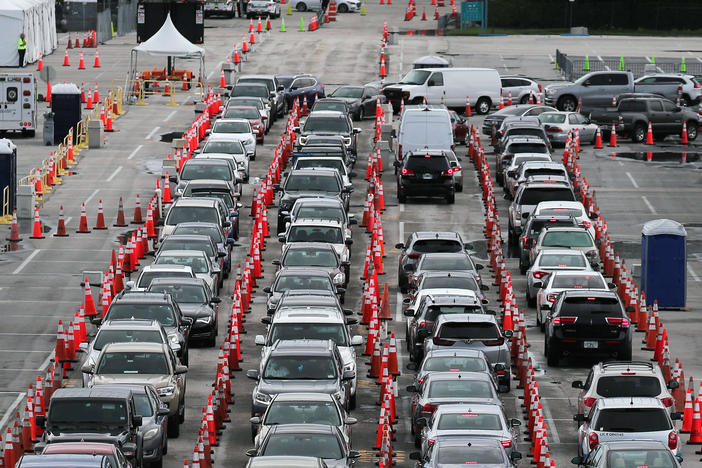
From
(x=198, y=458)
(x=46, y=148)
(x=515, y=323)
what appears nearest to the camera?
(x=198, y=458)

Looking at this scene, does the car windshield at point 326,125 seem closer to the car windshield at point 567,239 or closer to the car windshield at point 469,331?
the car windshield at point 567,239

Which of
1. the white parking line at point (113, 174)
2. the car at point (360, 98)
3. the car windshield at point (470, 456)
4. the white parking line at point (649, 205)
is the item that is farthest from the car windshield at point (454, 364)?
the car at point (360, 98)

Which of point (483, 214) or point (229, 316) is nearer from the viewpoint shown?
point (229, 316)

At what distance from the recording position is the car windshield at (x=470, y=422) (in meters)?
23.8

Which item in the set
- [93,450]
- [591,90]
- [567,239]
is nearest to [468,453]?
[93,450]

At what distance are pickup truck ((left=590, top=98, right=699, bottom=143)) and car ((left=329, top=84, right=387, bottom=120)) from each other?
25.9 feet

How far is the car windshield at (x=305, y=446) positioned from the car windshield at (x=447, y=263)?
1284cm

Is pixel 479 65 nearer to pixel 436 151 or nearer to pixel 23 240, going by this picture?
pixel 436 151

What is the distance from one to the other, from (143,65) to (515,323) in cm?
4385

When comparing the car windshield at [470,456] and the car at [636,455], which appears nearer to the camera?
the car at [636,455]

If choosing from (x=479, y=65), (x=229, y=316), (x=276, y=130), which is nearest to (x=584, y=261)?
(x=229, y=316)

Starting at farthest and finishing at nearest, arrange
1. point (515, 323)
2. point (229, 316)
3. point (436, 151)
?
point (436, 151)
point (229, 316)
point (515, 323)

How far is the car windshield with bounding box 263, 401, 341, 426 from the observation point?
24125 millimetres

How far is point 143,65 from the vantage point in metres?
73.9
